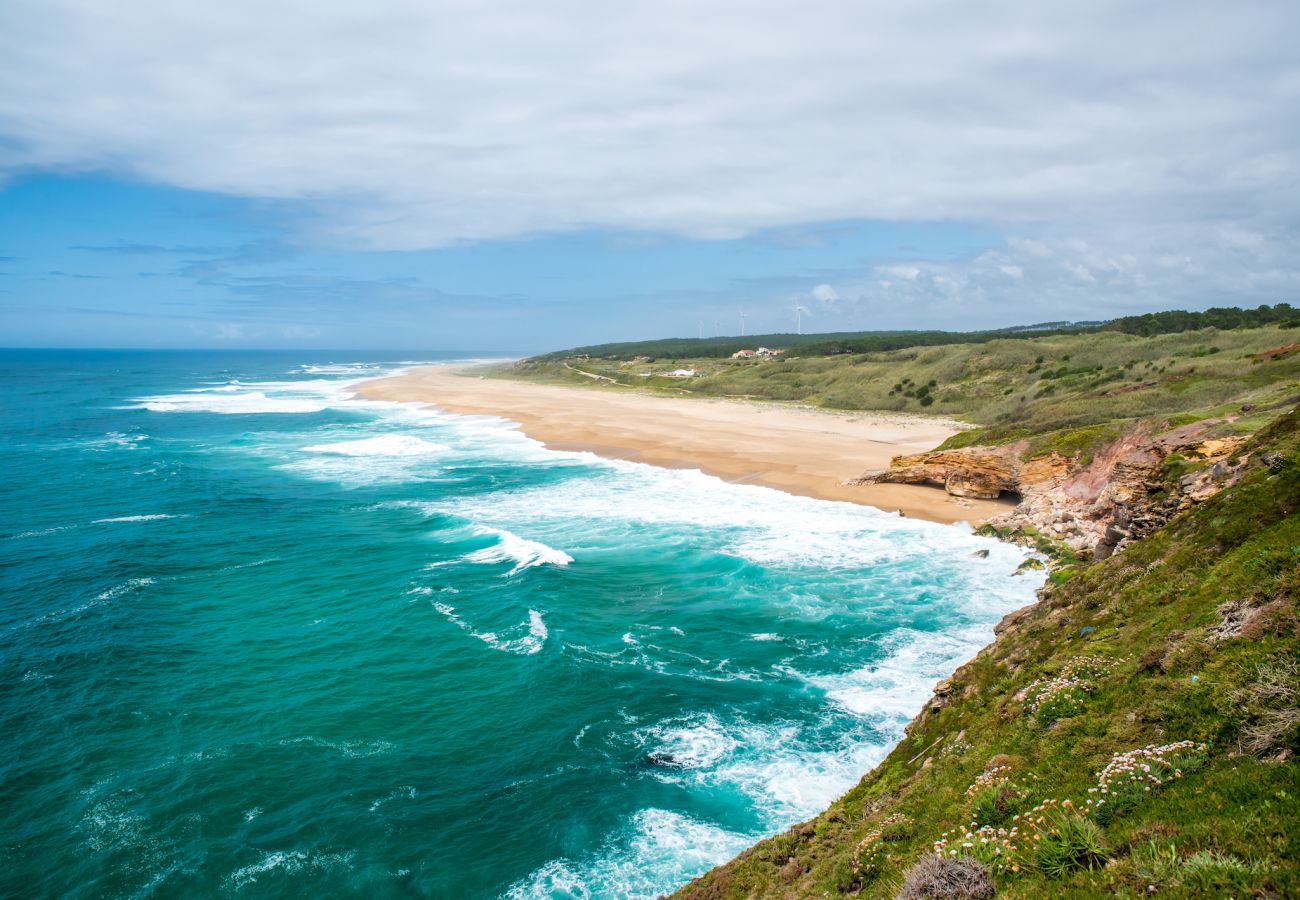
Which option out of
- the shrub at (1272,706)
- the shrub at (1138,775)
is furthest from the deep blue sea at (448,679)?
the shrub at (1272,706)

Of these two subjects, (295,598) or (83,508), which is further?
(83,508)

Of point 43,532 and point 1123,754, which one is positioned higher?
point 1123,754

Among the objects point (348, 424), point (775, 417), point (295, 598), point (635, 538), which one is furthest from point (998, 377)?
point (295, 598)

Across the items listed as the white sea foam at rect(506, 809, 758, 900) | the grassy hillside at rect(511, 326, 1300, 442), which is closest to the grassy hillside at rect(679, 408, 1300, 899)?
the white sea foam at rect(506, 809, 758, 900)

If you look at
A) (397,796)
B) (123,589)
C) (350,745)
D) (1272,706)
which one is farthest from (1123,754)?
(123,589)

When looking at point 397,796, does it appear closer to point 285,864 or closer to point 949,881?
point 285,864

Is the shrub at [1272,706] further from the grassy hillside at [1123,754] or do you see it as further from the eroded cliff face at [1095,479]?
the eroded cliff face at [1095,479]

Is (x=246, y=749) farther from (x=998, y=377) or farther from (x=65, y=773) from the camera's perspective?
(x=998, y=377)
